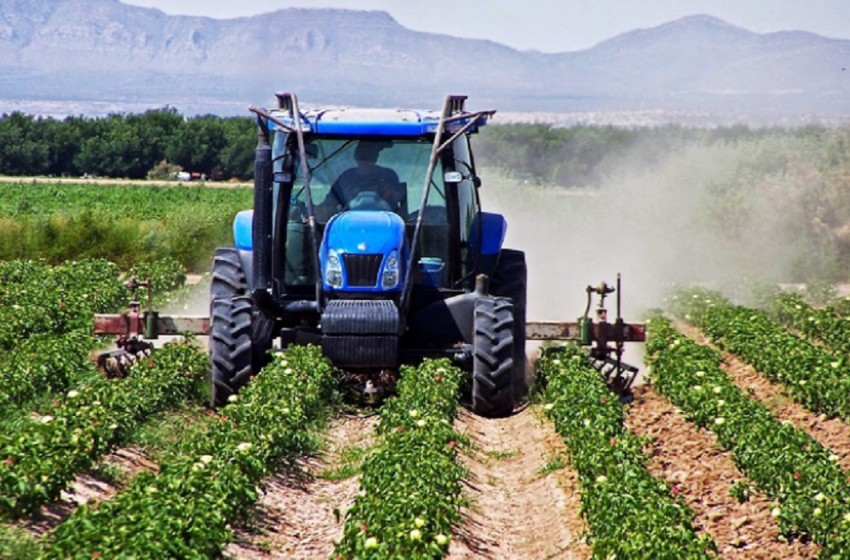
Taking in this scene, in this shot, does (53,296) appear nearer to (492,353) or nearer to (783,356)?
(492,353)

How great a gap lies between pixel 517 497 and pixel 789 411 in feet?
11.1

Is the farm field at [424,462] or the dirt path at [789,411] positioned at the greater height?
the farm field at [424,462]

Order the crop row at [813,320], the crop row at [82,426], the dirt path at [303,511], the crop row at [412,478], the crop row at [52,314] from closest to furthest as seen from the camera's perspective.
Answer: the crop row at [412,478] → the crop row at [82,426] → the dirt path at [303,511] → the crop row at [52,314] → the crop row at [813,320]

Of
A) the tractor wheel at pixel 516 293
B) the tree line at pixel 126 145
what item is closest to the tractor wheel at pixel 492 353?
the tractor wheel at pixel 516 293

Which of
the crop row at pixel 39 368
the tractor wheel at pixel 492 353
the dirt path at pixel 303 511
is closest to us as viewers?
the dirt path at pixel 303 511

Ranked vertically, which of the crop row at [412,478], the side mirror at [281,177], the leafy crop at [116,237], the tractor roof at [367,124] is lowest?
the leafy crop at [116,237]

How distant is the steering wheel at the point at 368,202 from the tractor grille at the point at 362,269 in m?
0.66

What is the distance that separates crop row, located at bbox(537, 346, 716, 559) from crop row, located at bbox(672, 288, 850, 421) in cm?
183

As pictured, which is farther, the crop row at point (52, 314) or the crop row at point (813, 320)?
the crop row at point (813, 320)

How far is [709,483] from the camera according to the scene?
8703mm

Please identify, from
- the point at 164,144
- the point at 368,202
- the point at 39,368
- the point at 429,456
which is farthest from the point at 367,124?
the point at 164,144

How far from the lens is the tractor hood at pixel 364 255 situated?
33.4 feet

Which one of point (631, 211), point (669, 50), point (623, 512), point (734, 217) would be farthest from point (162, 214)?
point (669, 50)

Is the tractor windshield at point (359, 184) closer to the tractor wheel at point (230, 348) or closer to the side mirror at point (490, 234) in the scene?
the tractor wheel at point (230, 348)
